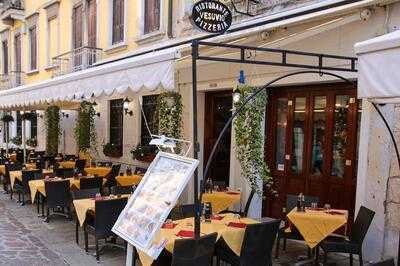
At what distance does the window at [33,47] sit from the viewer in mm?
20969

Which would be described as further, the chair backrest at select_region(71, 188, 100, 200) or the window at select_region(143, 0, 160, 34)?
the window at select_region(143, 0, 160, 34)

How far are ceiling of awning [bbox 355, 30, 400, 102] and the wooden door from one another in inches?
252

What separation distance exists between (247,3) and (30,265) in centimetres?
624

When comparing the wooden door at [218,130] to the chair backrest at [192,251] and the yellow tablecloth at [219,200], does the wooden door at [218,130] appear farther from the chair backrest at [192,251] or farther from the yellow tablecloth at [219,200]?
the chair backrest at [192,251]

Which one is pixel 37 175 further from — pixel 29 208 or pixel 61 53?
pixel 61 53

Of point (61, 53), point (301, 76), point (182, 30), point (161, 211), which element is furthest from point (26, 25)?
point (161, 211)

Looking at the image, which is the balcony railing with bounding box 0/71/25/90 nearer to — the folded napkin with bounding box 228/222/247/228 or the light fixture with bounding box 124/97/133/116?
the light fixture with bounding box 124/97/133/116

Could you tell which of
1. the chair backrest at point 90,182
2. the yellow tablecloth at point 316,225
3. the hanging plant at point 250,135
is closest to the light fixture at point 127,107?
the chair backrest at point 90,182

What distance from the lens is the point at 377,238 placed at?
6473 mm

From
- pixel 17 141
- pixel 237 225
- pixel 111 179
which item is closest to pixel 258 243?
pixel 237 225

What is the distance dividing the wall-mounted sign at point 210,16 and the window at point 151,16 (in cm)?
603

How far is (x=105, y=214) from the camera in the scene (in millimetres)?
6715

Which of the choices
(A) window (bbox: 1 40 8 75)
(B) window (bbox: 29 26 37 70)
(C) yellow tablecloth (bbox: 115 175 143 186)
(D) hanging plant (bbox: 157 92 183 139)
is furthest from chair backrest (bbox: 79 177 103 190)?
(A) window (bbox: 1 40 8 75)

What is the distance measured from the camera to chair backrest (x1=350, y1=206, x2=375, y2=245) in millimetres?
5820
